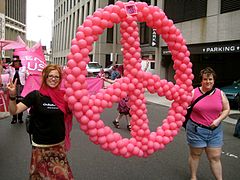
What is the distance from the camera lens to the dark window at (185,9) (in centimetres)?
2036

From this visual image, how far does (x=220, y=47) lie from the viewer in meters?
18.2

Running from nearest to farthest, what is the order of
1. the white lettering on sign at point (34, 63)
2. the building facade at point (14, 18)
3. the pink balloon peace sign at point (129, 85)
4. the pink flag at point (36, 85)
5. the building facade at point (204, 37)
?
the pink balloon peace sign at point (129, 85) < the pink flag at point (36, 85) < the white lettering on sign at point (34, 63) < the building facade at point (204, 37) < the building facade at point (14, 18)

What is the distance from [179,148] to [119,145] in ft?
13.0

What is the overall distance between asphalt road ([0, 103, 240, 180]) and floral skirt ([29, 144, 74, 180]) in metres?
1.75

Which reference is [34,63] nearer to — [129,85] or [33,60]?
[33,60]

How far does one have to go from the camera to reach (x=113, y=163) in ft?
19.7

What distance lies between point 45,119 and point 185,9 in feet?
64.7

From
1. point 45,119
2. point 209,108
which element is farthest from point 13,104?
point 209,108

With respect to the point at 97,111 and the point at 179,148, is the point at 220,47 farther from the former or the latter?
the point at 97,111

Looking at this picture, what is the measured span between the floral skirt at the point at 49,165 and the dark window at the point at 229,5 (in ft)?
52.1

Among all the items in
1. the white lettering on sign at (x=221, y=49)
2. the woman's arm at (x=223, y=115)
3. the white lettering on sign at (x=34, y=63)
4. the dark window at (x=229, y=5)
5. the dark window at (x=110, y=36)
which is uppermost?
the dark window at (x=110, y=36)

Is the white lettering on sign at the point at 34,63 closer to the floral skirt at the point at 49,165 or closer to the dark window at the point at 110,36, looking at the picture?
the floral skirt at the point at 49,165

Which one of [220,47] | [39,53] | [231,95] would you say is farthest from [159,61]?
[39,53]

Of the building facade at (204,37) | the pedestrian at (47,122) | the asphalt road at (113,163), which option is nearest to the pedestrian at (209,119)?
the asphalt road at (113,163)
